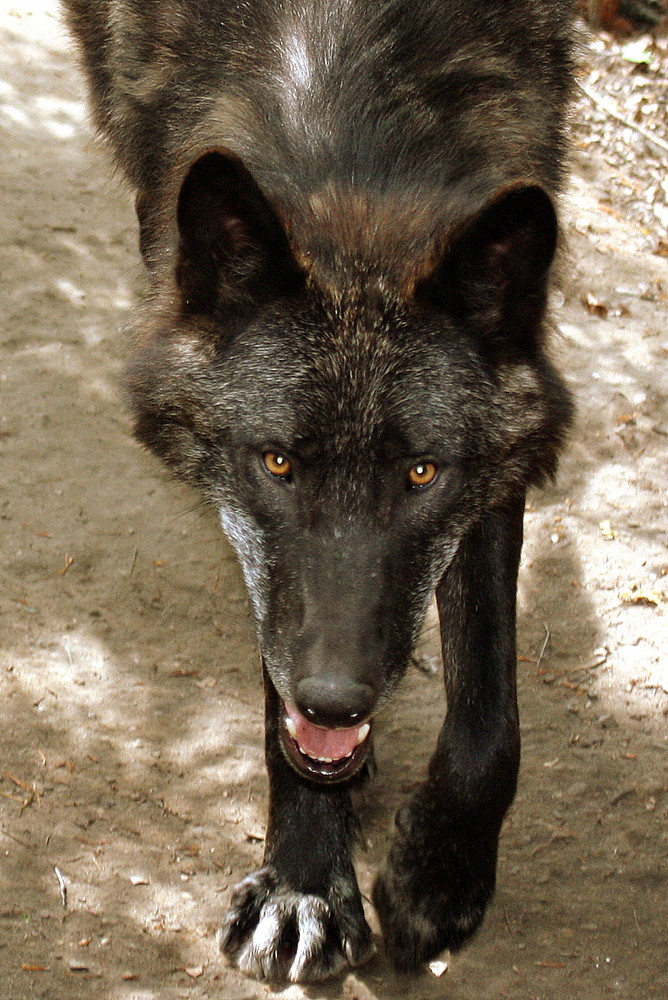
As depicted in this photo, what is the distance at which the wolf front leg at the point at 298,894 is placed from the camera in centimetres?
358

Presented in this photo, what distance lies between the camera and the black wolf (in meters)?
3.24

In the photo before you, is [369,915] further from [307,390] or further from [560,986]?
[307,390]

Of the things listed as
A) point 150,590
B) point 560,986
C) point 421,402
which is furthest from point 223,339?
point 560,986

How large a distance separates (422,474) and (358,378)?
0.33 meters

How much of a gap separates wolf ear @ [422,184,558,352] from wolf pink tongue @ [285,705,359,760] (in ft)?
3.94

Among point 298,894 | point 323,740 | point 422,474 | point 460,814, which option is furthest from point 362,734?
point 422,474

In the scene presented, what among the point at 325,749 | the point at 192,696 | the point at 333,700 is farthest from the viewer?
the point at 192,696

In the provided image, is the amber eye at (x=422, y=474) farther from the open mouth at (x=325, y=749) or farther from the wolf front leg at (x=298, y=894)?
the wolf front leg at (x=298, y=894)

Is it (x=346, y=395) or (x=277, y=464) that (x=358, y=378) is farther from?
(x=277, y=464)

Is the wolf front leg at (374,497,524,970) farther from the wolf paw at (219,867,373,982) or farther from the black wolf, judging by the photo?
the wolf paw at (219,867,373,982)

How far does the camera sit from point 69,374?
5633mm

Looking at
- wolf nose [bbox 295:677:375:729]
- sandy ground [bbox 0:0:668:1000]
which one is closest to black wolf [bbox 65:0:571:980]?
wolf nose [bbox 295:677:375:729]

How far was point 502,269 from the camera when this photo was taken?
3.37 metres

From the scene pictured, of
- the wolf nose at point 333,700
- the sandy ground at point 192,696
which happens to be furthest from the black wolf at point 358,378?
the sandy ground at point 192,696
